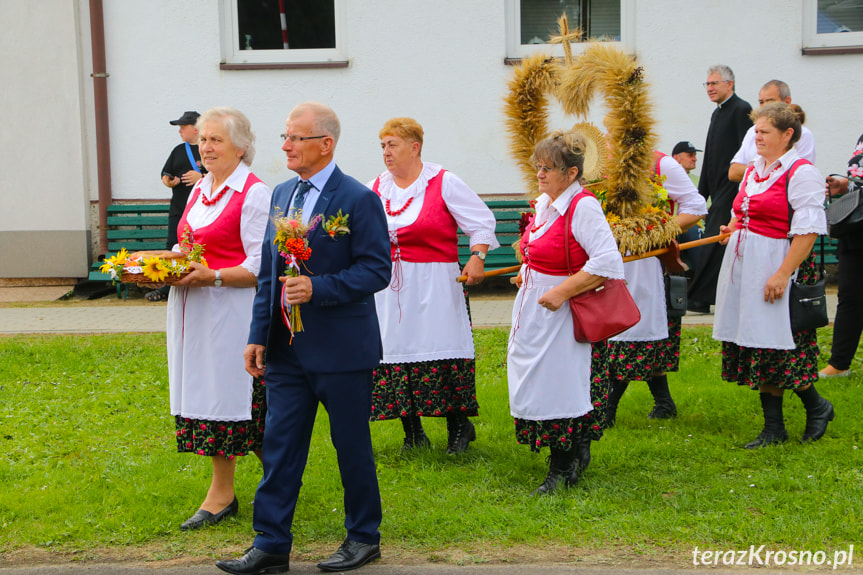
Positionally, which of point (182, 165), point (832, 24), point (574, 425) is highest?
point (832, 24)

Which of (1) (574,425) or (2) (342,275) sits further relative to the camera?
(1) (574,425)

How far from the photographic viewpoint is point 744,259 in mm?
5832

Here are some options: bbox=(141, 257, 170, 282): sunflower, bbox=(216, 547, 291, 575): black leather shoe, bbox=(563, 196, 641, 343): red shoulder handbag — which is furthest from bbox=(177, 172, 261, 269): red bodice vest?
bbox=(563, 196, 641, 343): red shoulder handbag

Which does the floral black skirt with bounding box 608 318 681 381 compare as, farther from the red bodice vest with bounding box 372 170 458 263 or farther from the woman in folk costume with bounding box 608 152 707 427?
the red bodice vest with bounding box 372 170 458 263

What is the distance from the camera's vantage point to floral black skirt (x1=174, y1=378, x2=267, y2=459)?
15.6ft

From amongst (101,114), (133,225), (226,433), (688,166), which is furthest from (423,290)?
(101,114)

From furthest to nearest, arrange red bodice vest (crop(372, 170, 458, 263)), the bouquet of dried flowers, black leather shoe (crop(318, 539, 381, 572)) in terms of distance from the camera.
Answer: red bodice vest (crop(372, 170, 458, 263)) → black leather shoe (crop(318, 539, 381, 572)) → the bouquet of dried flowers

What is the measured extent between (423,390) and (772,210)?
242 cm

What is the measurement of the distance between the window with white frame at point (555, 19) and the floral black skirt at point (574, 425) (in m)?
7.23

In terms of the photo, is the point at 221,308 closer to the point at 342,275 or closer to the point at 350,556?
the point at 342,275

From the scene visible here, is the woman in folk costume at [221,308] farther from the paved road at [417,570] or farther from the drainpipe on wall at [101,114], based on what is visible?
the drainpipe on wall at [101,114]

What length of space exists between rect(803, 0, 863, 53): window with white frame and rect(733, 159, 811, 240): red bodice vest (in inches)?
259

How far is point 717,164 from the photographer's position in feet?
28.7

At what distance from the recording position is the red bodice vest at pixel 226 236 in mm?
4688
